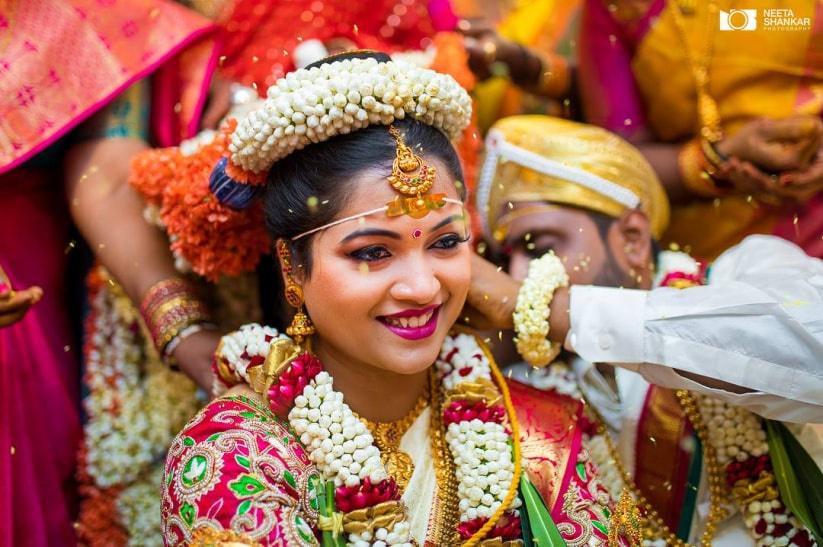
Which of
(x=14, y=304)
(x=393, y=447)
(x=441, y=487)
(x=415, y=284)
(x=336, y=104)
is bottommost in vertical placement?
(x=441, y=487)

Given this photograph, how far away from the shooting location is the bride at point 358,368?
2.07 metres

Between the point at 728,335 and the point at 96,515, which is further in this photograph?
the point at 96,515

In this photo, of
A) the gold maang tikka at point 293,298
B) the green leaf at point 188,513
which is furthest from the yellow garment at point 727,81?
the green leaf at point 188,513

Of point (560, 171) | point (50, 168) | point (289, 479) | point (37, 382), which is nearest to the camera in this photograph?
point (289, 479)

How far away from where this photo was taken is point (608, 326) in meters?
2.41

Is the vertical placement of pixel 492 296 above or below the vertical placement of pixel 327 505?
above

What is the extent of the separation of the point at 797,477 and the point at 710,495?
0.24 m

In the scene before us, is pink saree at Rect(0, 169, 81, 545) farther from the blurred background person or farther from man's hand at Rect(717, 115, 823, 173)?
man's hand at Rect(717, 115, 823, 173)

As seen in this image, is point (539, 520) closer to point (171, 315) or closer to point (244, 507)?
point (244, 507)

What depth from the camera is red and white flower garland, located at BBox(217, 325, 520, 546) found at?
7.00 ft

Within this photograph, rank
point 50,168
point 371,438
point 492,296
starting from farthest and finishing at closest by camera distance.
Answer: point 50,168 → point 492,296 → point 371,438

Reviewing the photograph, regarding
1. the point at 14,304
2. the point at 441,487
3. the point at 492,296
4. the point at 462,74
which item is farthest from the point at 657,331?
the point at 14,304

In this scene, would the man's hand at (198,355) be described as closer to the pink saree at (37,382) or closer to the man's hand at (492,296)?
the pink saree at (37,382)

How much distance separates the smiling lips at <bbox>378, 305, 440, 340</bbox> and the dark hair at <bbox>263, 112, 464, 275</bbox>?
0.24 m
